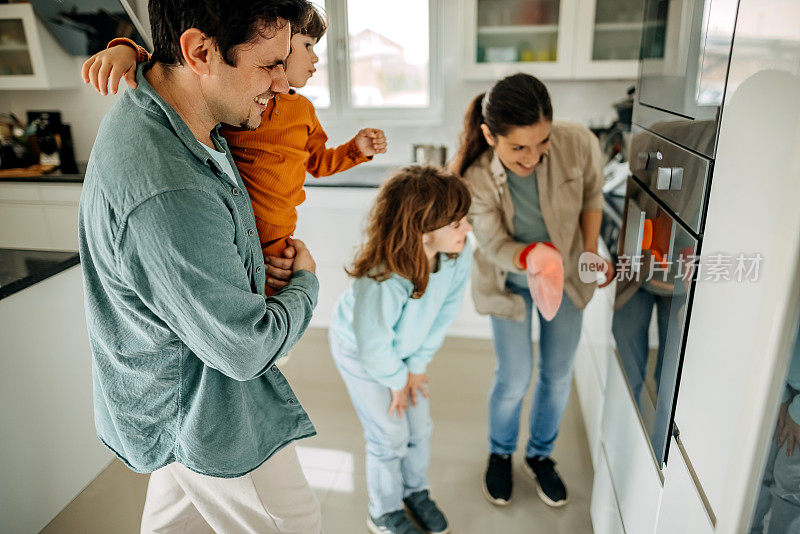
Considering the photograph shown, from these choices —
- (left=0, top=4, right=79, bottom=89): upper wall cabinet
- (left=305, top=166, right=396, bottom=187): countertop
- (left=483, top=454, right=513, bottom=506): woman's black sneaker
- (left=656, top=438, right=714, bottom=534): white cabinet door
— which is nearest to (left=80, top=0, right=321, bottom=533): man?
(left=656, top=438, right=714, bottom=534): white cabinet door

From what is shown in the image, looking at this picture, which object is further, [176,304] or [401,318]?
[401,318]

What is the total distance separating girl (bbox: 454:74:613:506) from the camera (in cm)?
120

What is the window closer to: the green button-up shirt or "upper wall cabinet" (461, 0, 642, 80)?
the green button-up shirt

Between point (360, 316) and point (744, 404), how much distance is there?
2.56ft

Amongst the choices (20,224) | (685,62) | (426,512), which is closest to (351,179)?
(20,224)

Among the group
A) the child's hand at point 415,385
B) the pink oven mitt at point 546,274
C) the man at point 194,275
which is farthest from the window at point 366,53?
the child's hand at point 415,385

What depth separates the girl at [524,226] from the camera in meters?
1.20

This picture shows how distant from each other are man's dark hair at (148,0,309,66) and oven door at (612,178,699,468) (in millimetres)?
631

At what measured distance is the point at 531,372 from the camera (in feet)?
4.91

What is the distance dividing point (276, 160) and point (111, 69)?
246mm

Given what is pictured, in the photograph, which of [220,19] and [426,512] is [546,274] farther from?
[220,19]

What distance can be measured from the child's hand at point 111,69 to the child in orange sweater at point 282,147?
3 cm

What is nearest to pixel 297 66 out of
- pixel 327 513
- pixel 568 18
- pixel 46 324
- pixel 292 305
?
pixel 292 305

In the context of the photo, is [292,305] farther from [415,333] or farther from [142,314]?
[415,333]
